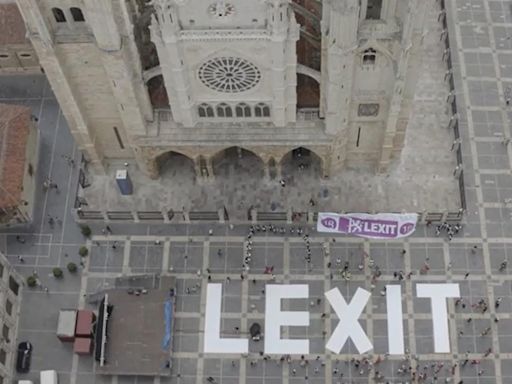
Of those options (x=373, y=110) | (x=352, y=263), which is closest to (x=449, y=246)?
(x=352, y=263)

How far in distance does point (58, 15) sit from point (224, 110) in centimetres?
1807

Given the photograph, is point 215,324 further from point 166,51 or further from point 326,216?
point 166,51

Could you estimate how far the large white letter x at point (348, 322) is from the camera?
7544 cm

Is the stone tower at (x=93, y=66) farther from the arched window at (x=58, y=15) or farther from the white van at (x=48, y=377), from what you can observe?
the white van at (x=48, y=377)

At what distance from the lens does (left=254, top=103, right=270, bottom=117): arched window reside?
244 feet

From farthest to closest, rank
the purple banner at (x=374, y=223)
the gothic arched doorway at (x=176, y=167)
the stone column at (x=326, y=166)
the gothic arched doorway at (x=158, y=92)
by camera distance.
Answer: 1. the gothic arched doorway at (x=176, y=167)
2. the stone column at (x=326, y=166)
3. the purple banner at (x=374, y=223)
4. the gothic arched doorway at (x=158, y=92)

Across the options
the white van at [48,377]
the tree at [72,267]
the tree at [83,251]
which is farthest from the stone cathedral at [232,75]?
the white van at [48,377]

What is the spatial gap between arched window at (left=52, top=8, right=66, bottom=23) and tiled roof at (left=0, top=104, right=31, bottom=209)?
17882 millimetres

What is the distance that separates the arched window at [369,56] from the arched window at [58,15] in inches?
1005

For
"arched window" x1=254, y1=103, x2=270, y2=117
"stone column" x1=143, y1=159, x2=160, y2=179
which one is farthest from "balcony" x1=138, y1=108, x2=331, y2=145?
"stone column" x1=143, y1=159, x2=160, y2=179

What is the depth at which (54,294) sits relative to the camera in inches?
3110

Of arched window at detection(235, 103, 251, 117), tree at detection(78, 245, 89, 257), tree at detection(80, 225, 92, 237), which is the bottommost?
tree at detection(78, 245, 89, 257)

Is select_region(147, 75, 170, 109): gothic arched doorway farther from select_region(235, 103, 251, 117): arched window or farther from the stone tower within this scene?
select_region(235, 103, 251, 117): arched window

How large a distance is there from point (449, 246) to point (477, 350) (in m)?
10.8
